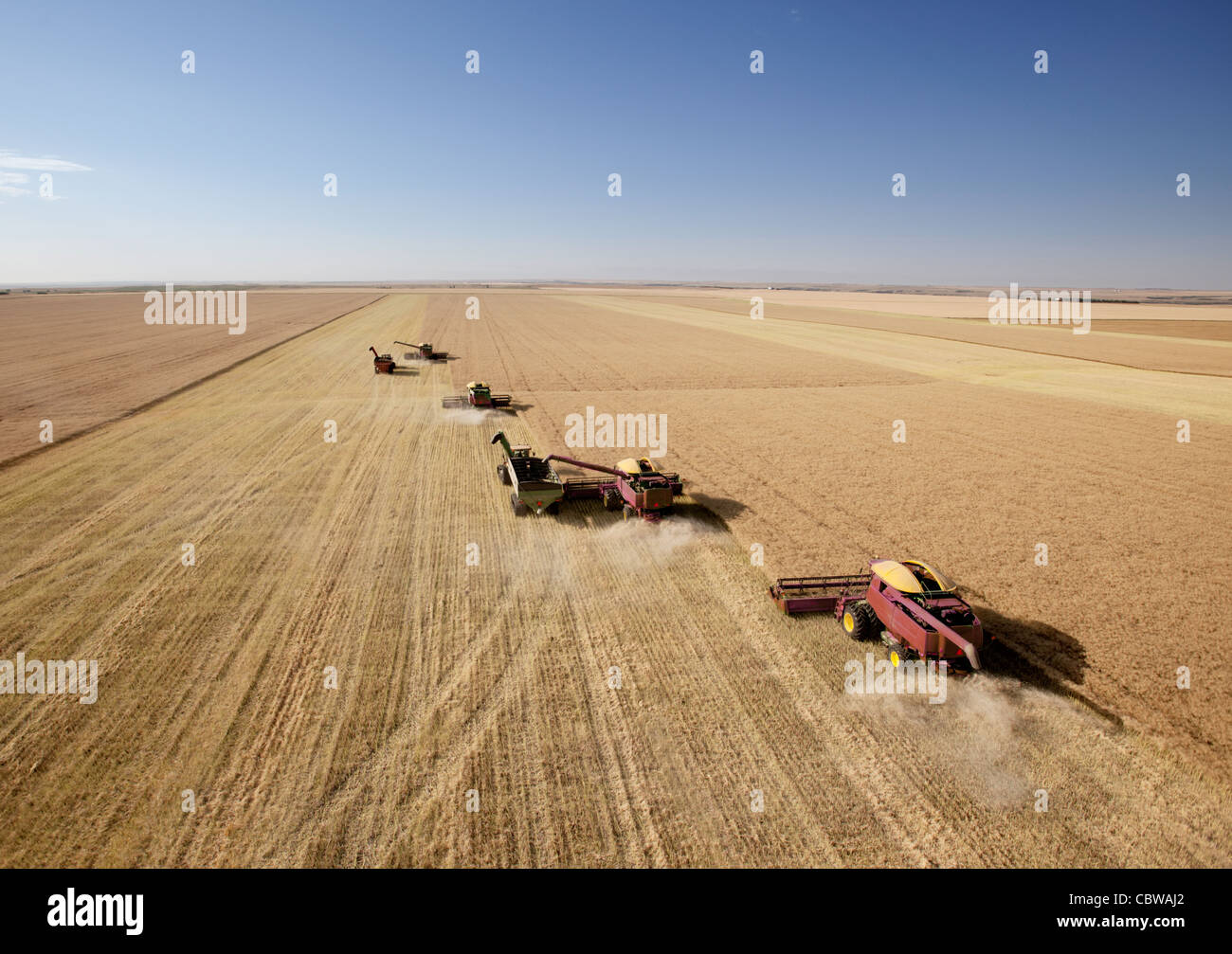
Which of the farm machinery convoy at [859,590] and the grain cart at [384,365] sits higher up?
the grain cart at [384,365]

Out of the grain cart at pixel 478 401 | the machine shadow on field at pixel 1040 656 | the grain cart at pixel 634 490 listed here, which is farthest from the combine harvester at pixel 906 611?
the grain cart at pixel 478 401

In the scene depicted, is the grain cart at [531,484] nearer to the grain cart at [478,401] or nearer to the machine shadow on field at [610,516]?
the machine shadow on field at [610,516]

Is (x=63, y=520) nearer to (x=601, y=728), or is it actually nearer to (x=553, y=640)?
(x=553, y=640)

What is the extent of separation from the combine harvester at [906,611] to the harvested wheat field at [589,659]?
513 mm

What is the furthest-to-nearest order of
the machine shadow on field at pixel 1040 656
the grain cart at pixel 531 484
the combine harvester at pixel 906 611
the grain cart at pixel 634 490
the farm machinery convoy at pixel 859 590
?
the grain cart at pixel 531 484
the grain cart at pixel 634 490
the machine shadow on field at pixel 1040 656
the farm machinery convoy at pixel 859 590
the combine harvester at pixel 906 611

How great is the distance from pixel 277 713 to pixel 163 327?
77376 mm

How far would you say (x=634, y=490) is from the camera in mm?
16281

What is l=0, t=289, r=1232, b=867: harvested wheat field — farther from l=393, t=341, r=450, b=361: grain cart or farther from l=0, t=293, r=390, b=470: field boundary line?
l=393, t=341, r=450, b=361: grain cart

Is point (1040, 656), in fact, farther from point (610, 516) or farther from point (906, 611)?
point (610, 516)

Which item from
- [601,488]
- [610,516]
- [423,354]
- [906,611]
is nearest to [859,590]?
[906,611]

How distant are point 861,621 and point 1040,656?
318 centimetres

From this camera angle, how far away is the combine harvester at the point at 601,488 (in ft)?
53.1

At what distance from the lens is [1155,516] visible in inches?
656
